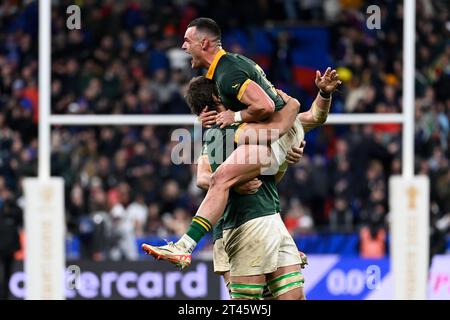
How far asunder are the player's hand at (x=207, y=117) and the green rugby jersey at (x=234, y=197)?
0.05 metres

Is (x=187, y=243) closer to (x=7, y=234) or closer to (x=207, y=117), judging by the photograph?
(x=207, y=117)

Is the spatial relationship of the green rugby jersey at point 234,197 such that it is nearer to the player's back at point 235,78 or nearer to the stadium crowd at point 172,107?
the player's back at point 235,78

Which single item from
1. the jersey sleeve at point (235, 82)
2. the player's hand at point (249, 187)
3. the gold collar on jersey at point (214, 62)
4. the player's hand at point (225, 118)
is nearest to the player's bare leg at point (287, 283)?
the player's hand at point (249, 187)

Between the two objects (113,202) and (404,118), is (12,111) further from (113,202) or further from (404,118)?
(404,118)

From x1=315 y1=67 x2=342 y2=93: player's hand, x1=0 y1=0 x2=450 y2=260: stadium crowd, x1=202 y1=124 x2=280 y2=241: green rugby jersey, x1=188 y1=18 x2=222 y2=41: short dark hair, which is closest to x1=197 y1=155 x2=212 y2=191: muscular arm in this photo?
x1=202 y1=124 x2=280 y2=241: green rugby jersey

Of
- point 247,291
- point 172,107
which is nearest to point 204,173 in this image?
point 247,291

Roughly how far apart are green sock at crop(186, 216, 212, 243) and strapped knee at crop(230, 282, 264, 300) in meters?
0.52

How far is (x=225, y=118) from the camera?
8594 millimetres

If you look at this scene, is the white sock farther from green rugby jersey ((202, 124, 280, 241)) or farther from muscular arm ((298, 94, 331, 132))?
muscular arm ((298, 94, 331, 132))

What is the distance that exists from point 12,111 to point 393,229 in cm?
736

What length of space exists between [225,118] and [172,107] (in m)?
9.79

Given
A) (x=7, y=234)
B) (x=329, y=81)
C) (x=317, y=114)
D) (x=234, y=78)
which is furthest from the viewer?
(x=7, y=234)

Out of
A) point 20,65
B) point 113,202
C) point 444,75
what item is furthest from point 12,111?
point 444,75

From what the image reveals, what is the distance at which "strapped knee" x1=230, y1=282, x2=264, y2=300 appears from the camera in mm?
8641
